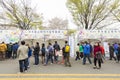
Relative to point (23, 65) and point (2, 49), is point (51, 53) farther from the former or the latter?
point (2, 49)

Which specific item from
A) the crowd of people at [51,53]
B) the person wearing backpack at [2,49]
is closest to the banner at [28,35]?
the crowd of people at [51,53]


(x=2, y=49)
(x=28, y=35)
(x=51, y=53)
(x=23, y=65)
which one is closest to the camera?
(x=23, y=65)

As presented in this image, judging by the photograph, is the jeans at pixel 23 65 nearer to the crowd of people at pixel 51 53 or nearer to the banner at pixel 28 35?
the crowd of people at pixel 51 53

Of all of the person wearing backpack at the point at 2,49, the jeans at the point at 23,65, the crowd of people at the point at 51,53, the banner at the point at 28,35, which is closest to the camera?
the jeans at the point at 23,65


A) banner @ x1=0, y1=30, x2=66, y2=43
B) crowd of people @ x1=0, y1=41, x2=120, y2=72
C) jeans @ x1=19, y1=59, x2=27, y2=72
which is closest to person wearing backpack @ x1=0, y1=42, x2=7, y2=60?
crowd of people @ x1=0, y1=41, x2=120, y2=72

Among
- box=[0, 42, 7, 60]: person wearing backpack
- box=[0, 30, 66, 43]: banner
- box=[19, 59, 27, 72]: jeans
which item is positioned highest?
box=[0, 30, 66, 43]: banner

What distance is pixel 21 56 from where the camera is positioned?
1430cm

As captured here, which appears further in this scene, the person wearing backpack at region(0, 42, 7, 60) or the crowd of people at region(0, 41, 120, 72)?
the person wearing backpack at region(0, 42, 7, 60)

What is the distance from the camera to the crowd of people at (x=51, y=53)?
14.5 m

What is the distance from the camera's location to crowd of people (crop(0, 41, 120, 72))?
14.5 metres

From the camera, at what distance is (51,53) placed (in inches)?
758

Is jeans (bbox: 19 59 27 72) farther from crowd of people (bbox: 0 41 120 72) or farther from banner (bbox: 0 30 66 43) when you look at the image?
banner (bbox: 0 30 66 43)

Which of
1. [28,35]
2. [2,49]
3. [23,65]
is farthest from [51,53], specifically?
[28,35]

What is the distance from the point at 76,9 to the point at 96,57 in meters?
23.8
